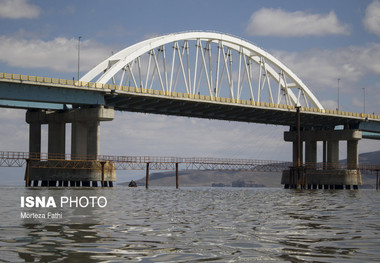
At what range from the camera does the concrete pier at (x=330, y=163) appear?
12010 centimetres

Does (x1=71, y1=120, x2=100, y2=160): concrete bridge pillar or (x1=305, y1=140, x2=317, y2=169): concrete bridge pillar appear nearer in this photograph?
(x1=71, y1=120, x2=100, y2=160): concrete bridge pillar

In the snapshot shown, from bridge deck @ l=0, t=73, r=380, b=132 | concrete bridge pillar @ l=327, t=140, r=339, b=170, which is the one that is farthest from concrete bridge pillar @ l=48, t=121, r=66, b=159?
concrete bridge pillar @ l=327, t=140, r=339, b=170

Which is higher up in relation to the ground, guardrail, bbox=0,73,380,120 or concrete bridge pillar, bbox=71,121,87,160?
guardrail, bbox=0,73,380,120

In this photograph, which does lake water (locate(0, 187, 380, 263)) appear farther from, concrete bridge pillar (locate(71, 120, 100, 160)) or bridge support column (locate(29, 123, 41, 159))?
bridge support column (locate(29, 123, 41, 159))

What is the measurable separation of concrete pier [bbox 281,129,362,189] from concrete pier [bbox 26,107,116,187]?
4785cm

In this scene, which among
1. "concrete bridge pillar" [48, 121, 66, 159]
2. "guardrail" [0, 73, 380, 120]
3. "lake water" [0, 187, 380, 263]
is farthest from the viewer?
"concrete bridge pillar" [48, 121, 66, 159]

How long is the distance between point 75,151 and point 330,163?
62.4 meters

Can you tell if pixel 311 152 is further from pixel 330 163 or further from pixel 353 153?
pixel 353 153

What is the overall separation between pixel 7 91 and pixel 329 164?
75.9 metres

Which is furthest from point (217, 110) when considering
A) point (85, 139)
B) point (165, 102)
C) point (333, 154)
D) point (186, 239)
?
point (186, 239)

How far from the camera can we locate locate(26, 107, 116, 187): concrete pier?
8394cm

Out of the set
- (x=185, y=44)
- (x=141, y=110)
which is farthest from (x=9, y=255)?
(x=185, y=44)

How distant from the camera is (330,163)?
4985 inches

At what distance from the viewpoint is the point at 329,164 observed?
127m
